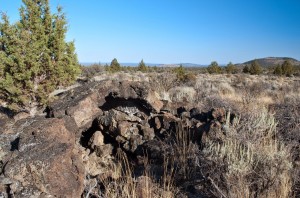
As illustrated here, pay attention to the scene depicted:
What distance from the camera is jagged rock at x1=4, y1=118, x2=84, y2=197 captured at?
146 inches

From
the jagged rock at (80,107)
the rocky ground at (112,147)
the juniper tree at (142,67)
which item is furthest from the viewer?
the juniper tree at (142,67)

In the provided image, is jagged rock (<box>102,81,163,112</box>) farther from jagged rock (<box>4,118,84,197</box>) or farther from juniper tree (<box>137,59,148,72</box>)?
juniper tree (<box>137,59,148,72</box>)

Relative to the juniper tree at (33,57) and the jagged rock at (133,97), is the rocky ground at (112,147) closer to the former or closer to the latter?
the jagged rock at (133,97)

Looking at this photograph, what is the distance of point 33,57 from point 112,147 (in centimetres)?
301

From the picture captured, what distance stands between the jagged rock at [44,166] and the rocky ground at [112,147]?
0.01 metres

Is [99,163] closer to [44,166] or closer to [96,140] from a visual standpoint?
[96,140]

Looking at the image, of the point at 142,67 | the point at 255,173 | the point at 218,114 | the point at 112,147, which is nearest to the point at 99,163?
the point at 112,147

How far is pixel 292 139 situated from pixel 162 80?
40.6 feet

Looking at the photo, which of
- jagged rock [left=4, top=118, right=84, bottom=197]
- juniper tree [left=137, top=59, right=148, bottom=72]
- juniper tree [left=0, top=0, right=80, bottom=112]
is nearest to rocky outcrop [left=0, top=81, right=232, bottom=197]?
jagged rock [left=4, top=118, right=84, bottom=197]

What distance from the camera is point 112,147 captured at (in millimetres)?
6633

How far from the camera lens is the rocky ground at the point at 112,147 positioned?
3.83 metres

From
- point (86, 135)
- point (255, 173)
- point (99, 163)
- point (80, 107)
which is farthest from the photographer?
point (86, 135)

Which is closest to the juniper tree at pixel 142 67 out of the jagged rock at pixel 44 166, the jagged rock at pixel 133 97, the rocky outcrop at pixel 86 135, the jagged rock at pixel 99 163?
A: the rocky outcrop at pixel 86 135

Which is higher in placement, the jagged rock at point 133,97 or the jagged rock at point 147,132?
the jagged rock at point 133,97
